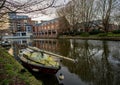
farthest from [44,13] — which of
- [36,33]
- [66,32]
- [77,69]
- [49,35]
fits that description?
[36,33]

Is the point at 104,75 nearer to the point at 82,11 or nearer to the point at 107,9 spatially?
the point at 107,9

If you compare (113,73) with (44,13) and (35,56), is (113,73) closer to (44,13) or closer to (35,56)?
(35,56)

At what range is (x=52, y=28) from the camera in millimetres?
64688

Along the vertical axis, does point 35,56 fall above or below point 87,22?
below

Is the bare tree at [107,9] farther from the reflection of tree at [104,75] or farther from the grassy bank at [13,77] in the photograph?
the grassy bank at [13,77]

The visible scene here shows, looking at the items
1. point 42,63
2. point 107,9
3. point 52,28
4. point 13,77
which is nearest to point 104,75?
point 42,63

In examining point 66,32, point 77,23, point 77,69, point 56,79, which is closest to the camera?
point 56,79

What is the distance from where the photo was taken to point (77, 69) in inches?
458

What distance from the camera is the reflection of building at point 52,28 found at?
176 ft

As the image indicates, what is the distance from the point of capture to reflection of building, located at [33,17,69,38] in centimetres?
5370

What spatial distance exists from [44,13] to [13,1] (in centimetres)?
85

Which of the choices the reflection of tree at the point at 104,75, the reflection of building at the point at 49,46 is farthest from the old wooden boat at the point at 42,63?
the reflection of building at the point at 49,46

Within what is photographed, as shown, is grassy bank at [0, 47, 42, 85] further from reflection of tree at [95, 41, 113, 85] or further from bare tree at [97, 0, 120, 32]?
bare tree at [97, 0, 120, 32]

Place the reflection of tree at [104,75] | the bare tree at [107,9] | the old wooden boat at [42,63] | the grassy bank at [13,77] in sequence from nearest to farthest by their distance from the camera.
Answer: the grassy bank at [13,77], the reflection of tree at [104,75], the old wooden boat at [42,63], the bare tree at [107,9]
